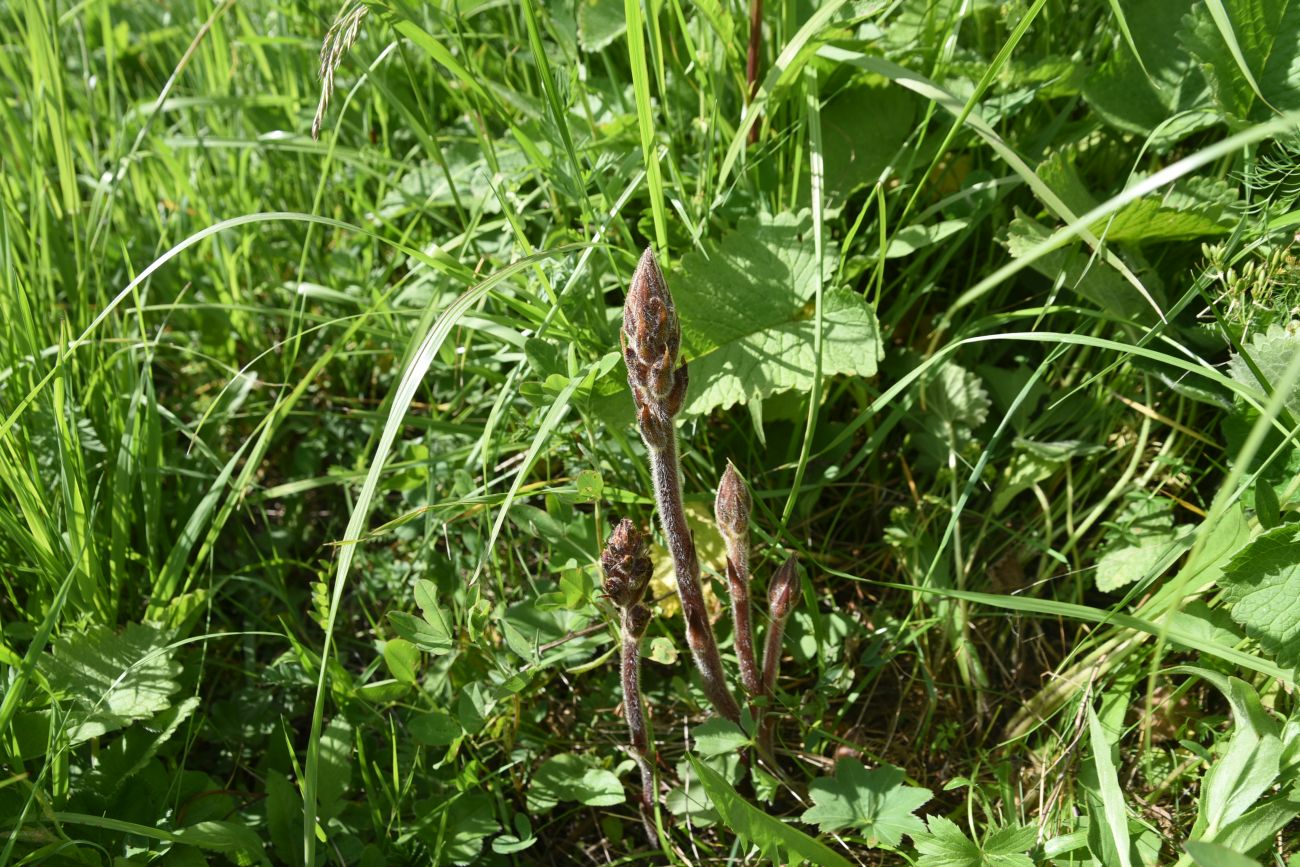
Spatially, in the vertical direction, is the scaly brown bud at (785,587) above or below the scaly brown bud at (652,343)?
below

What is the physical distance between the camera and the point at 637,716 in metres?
1.82

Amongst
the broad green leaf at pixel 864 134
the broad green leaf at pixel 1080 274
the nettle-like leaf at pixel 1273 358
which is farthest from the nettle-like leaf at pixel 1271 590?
the broad green leaf at pixel 864 134

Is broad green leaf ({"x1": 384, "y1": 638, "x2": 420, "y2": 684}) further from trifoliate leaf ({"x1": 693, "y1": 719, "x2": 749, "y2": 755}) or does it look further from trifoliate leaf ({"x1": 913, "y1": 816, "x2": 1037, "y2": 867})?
trifoliate leaf ({"x1": 913, "y1": 816, "x2": 1037, "y2": 867})

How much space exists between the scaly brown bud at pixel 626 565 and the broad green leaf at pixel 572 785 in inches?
17.8

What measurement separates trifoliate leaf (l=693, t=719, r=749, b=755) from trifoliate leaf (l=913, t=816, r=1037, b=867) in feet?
1.13

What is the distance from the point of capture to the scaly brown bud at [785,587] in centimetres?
171

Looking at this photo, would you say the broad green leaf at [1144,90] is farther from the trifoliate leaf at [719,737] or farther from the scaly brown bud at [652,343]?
the trifoliate leaf at [719,737]

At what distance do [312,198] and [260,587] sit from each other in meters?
1.15

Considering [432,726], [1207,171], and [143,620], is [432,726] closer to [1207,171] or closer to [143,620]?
[143,620]

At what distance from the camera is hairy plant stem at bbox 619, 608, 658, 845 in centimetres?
172

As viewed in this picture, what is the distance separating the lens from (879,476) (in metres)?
2.29

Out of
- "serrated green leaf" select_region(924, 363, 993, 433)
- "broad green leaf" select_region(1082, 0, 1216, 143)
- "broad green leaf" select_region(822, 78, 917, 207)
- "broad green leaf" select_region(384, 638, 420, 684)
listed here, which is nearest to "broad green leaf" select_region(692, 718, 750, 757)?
"broad green leaf" select_region(384, 638, 420, 684)

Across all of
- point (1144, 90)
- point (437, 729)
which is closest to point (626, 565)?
point (437, 729)

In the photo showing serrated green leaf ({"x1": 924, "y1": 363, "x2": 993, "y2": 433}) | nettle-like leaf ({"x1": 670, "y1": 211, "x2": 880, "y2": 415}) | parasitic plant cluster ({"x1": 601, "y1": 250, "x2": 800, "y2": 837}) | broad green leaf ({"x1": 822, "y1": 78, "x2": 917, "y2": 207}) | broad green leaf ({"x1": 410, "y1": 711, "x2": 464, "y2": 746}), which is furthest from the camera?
broad green leaf ({"x1": 822, "y1": 78, "x2": 917, "y2": 207})
